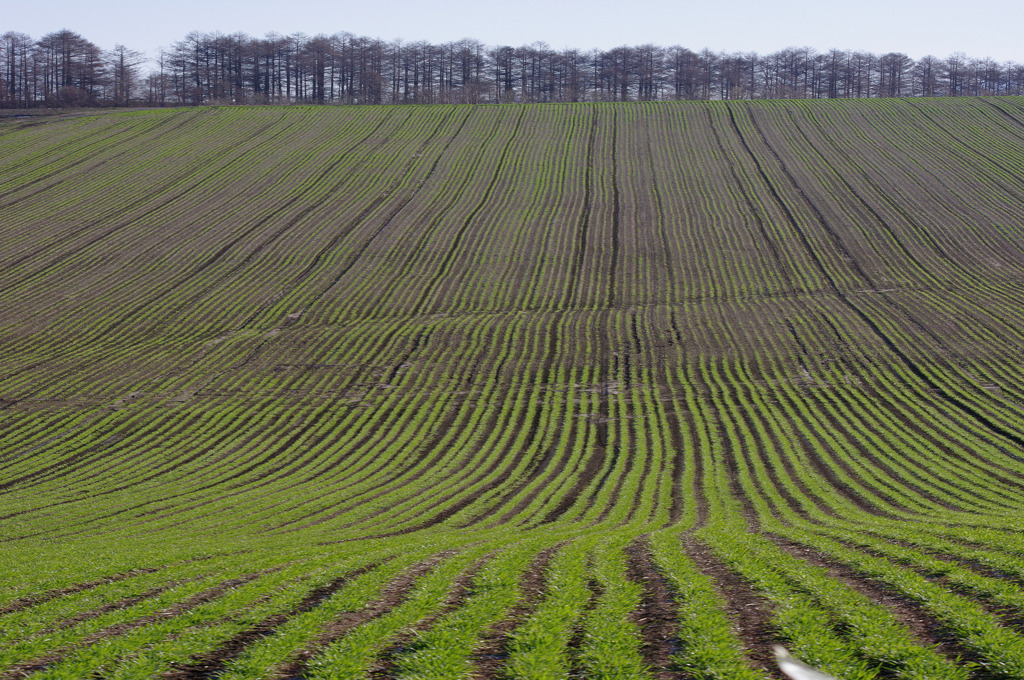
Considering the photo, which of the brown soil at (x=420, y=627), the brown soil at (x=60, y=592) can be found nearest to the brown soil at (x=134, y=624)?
the brown soil at (x=60, y=592)

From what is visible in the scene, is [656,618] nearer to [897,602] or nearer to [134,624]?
[897,602]

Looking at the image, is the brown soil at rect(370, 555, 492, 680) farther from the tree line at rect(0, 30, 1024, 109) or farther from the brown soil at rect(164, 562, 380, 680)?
the tree line at rect(0, 30, 1024, 109)

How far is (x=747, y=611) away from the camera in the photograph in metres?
9.49

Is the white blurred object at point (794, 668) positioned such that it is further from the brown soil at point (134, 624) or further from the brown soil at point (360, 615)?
the brown soil at point (134, 624)

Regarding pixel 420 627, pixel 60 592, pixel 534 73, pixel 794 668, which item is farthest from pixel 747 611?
pixel 534 73

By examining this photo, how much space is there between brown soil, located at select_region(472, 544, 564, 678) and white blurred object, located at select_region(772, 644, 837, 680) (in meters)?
2.80

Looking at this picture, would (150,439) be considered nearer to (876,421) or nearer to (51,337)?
(51,337)

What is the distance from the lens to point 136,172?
78.6 meters

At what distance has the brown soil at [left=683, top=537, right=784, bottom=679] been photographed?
320 inches

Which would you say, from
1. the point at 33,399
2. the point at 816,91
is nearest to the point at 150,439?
the point at 33,399

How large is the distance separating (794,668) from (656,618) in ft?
6.27

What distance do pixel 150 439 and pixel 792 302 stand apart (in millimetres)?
37712

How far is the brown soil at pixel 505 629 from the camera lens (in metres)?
8.02

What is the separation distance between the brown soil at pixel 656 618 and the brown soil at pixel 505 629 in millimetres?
1349
